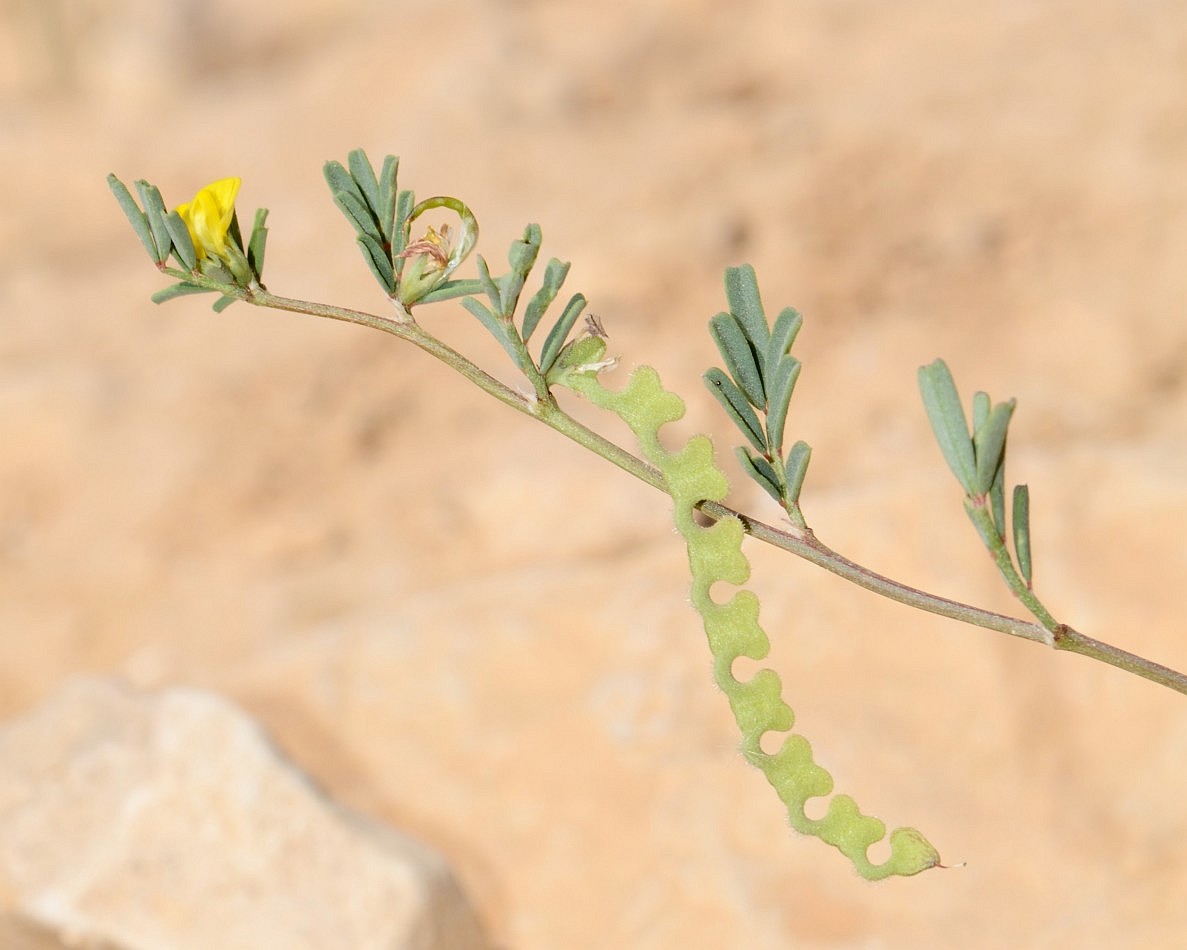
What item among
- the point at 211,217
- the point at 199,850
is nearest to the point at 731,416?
the point at 211,217

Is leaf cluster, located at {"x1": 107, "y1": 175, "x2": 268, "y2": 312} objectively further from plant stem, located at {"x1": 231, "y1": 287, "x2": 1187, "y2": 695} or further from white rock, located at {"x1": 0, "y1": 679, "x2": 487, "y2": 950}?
white rock, located at {"x1": 0, "y1": 679, "x2": 487, "y2": 950}

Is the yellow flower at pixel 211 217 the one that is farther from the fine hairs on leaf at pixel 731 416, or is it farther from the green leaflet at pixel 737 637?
the green leaflet at pixel 737 637

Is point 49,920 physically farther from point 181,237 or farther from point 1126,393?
point 1126,393

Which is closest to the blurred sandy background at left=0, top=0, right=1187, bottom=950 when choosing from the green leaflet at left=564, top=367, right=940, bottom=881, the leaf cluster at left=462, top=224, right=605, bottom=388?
the green leaflet at left=564, top=367, right=940, bottom=881

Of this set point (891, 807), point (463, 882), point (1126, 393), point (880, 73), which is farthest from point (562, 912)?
point (880, 73)

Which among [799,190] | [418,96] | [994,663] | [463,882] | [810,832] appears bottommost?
[810,832]
